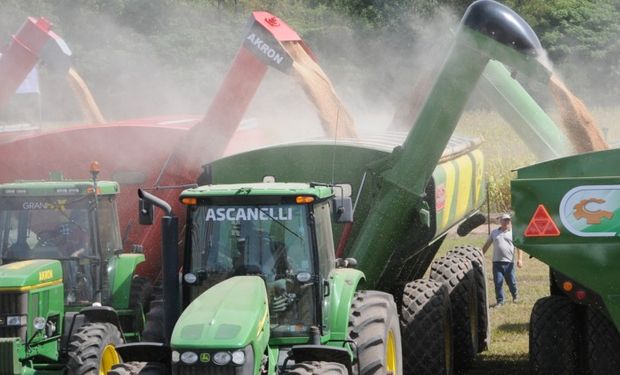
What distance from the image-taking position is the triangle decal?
8.96 metres

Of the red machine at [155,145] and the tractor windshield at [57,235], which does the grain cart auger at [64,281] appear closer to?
the tractor windshield at [57,235]

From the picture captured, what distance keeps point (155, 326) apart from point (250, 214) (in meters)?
1.57

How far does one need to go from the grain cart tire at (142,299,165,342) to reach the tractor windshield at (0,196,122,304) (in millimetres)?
1158

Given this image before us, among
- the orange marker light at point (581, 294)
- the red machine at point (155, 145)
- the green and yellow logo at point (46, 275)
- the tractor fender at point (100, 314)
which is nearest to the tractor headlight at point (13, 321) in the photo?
the green and yellow logo at point (46, 275)

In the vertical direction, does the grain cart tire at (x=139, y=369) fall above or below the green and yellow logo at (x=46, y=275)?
below

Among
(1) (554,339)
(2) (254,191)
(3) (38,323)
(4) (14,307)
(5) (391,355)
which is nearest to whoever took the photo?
(2) (254,191)

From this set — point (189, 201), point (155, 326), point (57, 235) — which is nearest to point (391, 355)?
point (155, 326)

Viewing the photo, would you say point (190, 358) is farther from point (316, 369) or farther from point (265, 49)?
point (265, 49)

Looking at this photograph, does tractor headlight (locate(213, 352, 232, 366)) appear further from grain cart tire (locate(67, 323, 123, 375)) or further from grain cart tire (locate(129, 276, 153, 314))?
grain cart tire (locate(129, 276, 153, 314))

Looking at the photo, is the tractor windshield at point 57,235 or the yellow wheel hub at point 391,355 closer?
the yellow wheel hub at point 391,355

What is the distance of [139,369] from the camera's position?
7.38m

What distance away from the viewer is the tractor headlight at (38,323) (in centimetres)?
944

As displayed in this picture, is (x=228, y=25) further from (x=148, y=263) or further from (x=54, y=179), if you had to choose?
(x=54, y=179)

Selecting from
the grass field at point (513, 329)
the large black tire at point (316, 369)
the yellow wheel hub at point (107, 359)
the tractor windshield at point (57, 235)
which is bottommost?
the grass field at point (513, 329)
